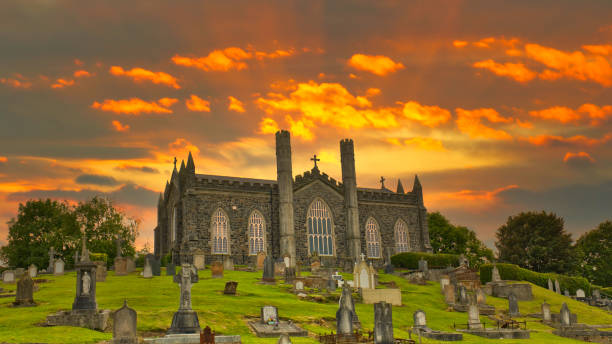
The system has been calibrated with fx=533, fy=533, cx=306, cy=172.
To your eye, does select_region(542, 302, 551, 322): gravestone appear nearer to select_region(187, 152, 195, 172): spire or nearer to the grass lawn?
the grass lawn

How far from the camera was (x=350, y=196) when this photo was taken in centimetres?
5147

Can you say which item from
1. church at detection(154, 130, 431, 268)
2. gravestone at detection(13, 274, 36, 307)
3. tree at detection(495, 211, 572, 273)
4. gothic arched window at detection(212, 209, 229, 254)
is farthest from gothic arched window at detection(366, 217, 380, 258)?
gravestone at detection(13, 274, 36, 307)

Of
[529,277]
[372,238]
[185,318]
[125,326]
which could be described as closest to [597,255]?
[529,277]

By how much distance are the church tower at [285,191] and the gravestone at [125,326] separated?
3189cm

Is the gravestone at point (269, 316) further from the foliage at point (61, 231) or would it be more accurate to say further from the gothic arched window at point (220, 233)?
the foliage at point (61, 231)

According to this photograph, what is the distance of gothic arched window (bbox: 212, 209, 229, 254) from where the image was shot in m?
45.0

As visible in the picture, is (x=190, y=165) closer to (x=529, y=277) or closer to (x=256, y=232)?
(x=256, y=232)

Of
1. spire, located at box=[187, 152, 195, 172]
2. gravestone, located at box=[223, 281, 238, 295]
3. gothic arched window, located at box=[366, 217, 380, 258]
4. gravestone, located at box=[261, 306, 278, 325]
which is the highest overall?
spire, located at box=[187, 152, 195, 172]

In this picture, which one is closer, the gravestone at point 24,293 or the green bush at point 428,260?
the gravestone at point 24,293

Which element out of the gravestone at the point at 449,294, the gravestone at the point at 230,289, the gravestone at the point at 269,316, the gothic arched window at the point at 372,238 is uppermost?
the gothic arched window at the point at 372,238

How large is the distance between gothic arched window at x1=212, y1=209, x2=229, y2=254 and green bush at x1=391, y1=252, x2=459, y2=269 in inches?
655

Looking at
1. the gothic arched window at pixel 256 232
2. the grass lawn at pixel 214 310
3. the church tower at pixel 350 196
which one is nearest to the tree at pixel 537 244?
the church tower at pixel 350 196

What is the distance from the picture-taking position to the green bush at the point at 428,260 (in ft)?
158

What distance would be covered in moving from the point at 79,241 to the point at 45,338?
43.9 m
